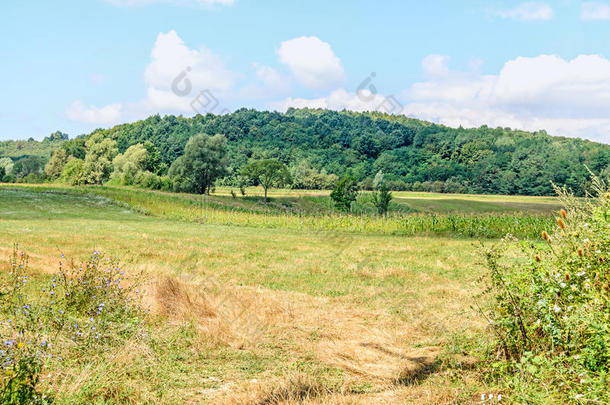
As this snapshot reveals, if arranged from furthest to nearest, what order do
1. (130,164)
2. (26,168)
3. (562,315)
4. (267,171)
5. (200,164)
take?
(26,168)
(130,164)
(200,164)
(267,171)
(562,315)

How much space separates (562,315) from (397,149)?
10125cm

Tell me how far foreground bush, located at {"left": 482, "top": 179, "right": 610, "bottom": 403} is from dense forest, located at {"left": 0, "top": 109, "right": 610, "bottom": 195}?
7056 cm

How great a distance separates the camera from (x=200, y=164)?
53719mm

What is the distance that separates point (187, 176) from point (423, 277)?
4780cm

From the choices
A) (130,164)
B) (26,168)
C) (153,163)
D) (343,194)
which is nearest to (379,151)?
(153,163)

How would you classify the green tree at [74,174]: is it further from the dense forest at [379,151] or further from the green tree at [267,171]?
the green tree at [267,171]

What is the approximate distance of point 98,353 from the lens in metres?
5.08

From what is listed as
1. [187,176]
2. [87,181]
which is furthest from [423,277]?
[87,181]

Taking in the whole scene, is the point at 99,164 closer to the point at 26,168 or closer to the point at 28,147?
the point at 26,168

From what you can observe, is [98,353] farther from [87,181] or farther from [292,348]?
[87,181]

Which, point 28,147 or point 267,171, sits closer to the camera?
point 267,171

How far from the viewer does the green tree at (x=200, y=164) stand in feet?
178

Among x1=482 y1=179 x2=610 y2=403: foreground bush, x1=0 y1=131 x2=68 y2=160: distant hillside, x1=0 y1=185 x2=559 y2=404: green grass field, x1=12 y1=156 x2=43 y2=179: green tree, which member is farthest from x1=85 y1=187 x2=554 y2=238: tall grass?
x1=0 y1=131 x2=68 y2=160: distant hillside

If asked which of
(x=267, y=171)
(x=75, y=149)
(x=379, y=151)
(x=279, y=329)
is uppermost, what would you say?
(x=379, y=151)
